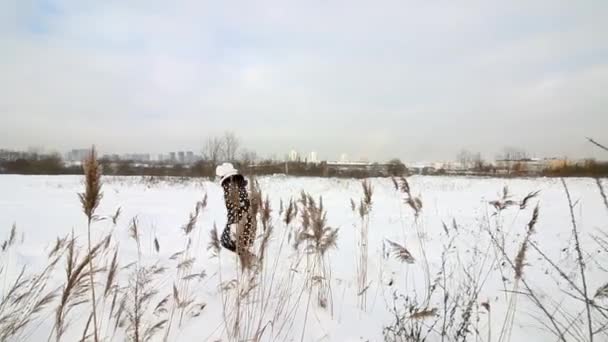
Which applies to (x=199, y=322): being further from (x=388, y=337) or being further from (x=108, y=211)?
(x=108, y=211)

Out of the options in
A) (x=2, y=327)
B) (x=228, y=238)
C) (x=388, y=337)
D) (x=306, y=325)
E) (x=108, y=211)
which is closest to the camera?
(x=2, y=327)

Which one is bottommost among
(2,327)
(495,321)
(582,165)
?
(495,321)

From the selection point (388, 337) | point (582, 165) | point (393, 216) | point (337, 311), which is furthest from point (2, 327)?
point (393, 216)

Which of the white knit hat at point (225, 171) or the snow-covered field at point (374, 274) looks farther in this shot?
the white knit hat at point (225, 171)

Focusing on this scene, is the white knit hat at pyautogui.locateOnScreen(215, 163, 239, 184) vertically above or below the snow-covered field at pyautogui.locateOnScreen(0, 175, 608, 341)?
above

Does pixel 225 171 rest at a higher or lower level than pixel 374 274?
higher

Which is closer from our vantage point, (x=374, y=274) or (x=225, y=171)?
(x=225, y=171)

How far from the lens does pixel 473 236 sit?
6.77m

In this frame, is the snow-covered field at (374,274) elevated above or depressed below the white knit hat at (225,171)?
below

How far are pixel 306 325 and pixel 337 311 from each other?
18.5 inches

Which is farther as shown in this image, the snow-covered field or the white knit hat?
the white knit hat

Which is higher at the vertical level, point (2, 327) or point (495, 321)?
point (2, 327)

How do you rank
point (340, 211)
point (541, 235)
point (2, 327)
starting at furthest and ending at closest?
point (340, 211) → point (541, 235) → point (2, 327)

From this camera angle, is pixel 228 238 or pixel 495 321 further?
pixel 228 238
